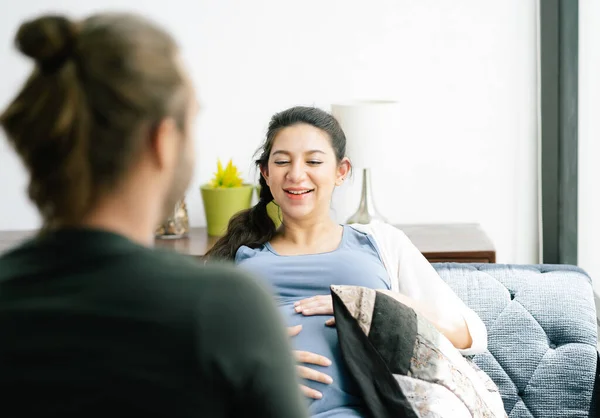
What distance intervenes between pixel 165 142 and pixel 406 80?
2.65m

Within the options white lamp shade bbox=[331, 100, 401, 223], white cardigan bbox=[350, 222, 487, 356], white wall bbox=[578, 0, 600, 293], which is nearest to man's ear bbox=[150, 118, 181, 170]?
white cardigan bbox=[350, 222, 487, 356]

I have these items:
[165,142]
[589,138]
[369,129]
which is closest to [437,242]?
[369,129]

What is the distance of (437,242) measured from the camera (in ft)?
9.80

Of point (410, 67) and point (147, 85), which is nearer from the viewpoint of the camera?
point (147, 85)

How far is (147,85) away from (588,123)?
102 inches

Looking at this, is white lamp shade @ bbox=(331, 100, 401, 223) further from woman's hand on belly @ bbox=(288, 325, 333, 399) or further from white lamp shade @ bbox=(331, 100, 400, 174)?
woman's hand on belly @ bbox=(288, 325, 333, 399)

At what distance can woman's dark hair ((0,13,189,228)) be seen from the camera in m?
0.74

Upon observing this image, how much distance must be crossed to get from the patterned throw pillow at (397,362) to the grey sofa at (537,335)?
26 cm

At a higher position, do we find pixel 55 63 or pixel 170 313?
Result: pixel 55 63

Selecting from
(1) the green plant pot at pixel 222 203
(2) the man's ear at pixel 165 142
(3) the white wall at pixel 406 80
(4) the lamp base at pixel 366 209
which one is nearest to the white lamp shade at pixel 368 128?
(4) the lamp base at pixel 366 209

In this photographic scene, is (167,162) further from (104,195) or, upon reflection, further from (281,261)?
(281,261)

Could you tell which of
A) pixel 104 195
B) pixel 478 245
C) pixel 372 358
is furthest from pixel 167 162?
pixel 478 245

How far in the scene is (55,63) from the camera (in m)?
0.77

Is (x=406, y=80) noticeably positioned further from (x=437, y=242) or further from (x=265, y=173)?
(x=265, y=173)
